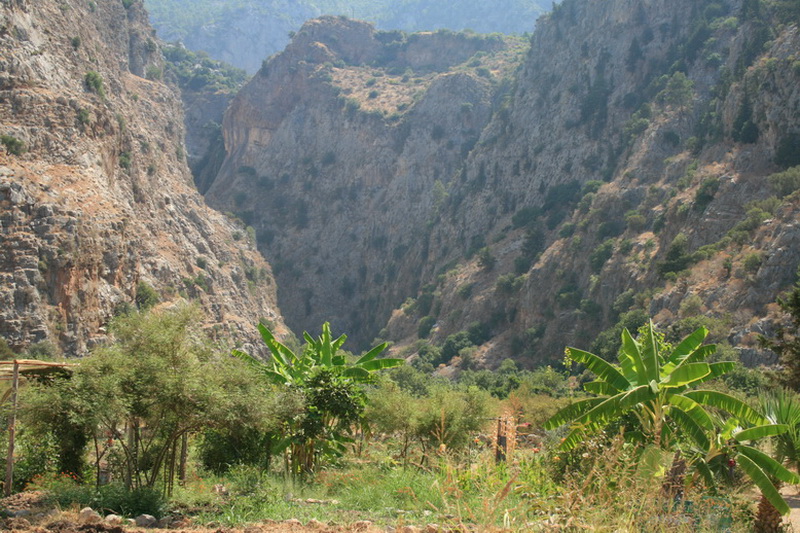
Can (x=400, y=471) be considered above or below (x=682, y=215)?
below

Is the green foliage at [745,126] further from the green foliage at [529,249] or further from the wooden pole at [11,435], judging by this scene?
the wooden pole at [11,435]

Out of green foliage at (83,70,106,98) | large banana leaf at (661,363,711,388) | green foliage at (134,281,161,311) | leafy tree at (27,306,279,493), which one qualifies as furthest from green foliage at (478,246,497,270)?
large banana leaf at (661,363,711,388)

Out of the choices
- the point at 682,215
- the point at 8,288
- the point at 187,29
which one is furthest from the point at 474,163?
the point at 187,29

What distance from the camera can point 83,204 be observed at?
39.0 metres

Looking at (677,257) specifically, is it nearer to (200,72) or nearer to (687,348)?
(687,348)

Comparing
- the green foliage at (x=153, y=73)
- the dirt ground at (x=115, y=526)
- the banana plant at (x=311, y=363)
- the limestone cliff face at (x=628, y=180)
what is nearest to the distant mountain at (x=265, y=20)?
the green foliage at (x=153, y=73)

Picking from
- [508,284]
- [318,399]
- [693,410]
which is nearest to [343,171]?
[508,284]

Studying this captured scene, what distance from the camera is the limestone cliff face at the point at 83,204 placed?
1356 inches

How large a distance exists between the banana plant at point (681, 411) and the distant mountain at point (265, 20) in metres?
157

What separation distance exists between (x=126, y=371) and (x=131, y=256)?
33.6 m

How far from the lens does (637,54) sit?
66.3m

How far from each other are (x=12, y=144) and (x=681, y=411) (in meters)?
37.8

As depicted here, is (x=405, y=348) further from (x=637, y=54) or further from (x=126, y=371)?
(x=126, y=371)

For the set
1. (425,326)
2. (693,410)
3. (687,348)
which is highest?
(425,326)
